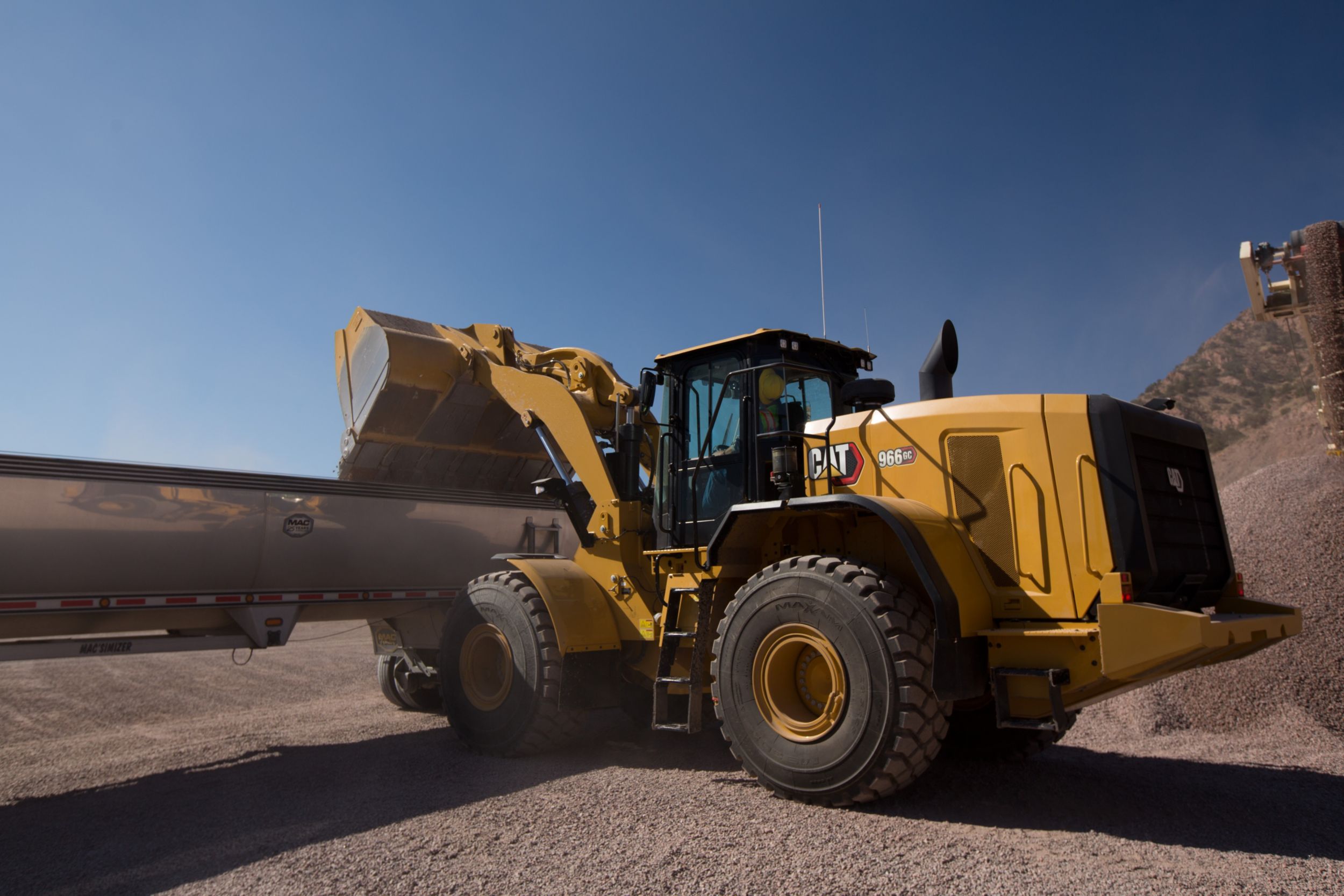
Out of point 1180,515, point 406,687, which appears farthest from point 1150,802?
point 406,687

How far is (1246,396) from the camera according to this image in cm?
3338

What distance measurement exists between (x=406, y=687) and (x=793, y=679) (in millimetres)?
5361

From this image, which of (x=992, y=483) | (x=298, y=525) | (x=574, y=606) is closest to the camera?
(x=992, y=483)

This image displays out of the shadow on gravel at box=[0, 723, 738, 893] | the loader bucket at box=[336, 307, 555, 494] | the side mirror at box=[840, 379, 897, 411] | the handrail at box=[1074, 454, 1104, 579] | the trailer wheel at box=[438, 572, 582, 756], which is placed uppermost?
the loader bucket at box=[336, 307, 555, 494]

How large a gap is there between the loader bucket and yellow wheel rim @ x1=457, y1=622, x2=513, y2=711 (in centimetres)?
235

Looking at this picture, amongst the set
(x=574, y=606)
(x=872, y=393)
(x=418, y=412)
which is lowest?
(x=574, y=606)

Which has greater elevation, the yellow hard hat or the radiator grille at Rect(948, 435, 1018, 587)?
the yellow hard hat

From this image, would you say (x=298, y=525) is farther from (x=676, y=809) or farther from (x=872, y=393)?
(x=872, y=393)

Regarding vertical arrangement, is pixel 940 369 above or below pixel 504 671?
above

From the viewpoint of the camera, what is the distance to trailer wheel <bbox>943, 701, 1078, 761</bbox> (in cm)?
586

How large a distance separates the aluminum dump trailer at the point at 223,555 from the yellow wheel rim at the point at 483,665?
0.71 metres

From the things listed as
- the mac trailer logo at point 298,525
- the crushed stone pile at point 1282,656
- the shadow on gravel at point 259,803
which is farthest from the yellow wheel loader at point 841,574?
the crushed stone pile at point 1282,656

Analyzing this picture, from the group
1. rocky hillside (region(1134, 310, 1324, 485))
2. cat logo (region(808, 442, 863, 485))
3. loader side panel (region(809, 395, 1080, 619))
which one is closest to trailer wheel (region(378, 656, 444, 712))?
cat logo (region(808, 442, 863, 485))

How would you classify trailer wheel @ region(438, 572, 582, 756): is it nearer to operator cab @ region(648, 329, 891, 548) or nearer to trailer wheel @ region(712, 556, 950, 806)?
operator cab @ region(648, 329, 891, 548)
